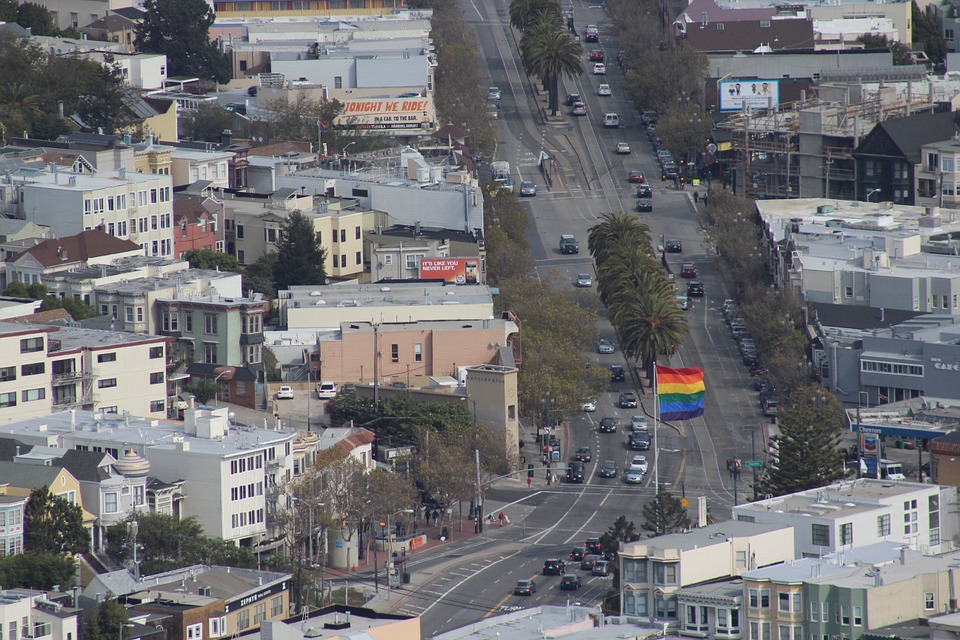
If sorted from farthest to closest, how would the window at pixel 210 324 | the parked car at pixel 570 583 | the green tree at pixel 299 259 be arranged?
the green tree at pixel 299 259, the window at pixel 210 324, the parked car at pixel 570 583

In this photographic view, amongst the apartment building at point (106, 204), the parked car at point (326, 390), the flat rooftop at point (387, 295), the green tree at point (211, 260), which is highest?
the apartment building at point (106, 204)

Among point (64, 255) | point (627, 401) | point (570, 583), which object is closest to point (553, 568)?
point (570, 583)

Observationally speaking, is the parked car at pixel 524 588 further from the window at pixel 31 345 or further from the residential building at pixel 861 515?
the window at pixel 31 345

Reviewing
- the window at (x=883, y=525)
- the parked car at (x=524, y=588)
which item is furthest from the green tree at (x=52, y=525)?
the window at (x=883, y=525)

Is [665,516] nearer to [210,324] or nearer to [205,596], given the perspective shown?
[205,596]

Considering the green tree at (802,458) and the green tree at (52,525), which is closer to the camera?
the green tree at (52,525)

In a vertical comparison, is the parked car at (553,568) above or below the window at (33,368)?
below
